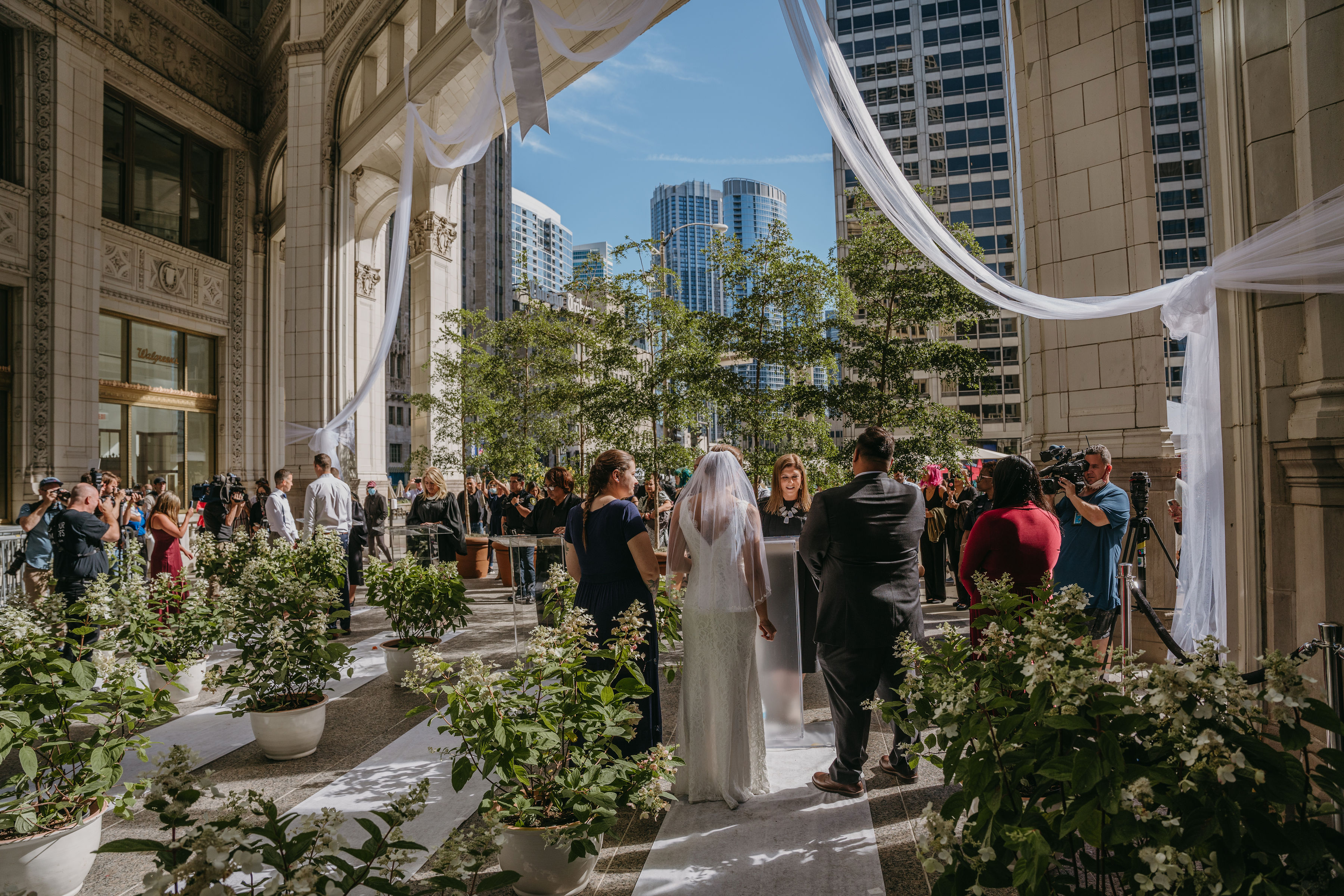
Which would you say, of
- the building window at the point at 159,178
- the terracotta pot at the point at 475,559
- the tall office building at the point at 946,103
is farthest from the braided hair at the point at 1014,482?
the tall office building at the point at 946,103

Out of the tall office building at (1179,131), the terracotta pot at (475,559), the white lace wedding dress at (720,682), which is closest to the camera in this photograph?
the white lace wedding dress at (720,682)

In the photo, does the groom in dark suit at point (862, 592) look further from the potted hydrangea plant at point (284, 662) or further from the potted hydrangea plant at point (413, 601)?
the potted hydrangea plant at point (413, 601)

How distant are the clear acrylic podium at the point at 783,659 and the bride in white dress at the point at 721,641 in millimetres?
693

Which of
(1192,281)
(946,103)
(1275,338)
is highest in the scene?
(946,103)

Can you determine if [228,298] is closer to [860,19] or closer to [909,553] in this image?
[909,553]

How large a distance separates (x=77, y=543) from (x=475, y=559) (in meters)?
6.54

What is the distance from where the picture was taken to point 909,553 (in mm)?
4078

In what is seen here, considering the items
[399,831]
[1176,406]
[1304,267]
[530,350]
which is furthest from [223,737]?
[530,350]

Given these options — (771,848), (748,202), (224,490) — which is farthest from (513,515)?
(748,202)

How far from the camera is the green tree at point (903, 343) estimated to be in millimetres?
8070

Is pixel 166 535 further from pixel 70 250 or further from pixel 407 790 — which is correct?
pixel 70 250

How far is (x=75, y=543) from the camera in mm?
6500

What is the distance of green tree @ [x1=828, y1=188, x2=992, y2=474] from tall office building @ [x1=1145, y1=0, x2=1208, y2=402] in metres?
61.7

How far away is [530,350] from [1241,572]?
44.7 ft
